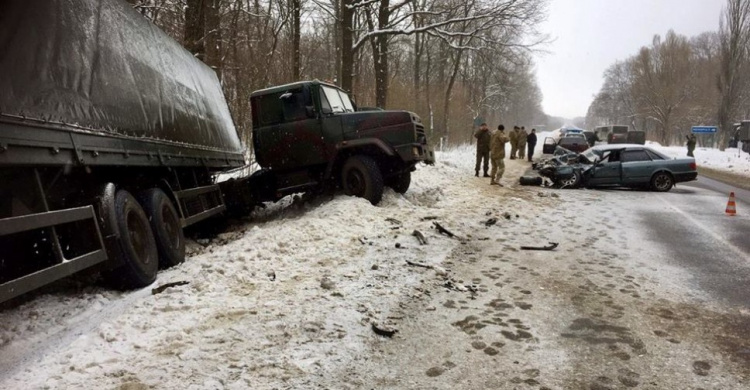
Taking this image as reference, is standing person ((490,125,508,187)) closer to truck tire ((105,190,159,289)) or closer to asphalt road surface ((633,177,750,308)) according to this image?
asphalt road surface ((633,177,750,308))

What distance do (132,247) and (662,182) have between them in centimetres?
1445

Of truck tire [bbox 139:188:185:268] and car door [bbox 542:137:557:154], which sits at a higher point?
car door [bbox 542:137:557:154]

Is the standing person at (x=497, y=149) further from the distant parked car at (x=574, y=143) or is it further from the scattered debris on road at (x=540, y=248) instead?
the distant parked car at (x=574, y=143)

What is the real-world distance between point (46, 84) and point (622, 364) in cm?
480

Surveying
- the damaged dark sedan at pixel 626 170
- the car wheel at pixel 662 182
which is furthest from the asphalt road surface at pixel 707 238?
the damaged dark sedan at pixel 626 170

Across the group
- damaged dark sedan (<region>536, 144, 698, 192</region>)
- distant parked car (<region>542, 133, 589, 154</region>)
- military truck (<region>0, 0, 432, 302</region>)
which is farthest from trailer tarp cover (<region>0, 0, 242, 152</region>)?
distant parked car (<region>542, 133, 589, 154</region>)

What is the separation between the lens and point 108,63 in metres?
4.58

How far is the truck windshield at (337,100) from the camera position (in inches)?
373

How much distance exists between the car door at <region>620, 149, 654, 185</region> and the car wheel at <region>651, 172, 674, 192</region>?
20cm

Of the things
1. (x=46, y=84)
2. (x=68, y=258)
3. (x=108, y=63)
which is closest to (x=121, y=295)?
(x=68, y=258)

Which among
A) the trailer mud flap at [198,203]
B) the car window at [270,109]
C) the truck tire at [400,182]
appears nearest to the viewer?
the trailer mud flap at [198,203]

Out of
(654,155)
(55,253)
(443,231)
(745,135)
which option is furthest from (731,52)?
(55,253)

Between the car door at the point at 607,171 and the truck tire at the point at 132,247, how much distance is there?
43.2 ft

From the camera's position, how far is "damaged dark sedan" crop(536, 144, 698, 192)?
1375 cm
